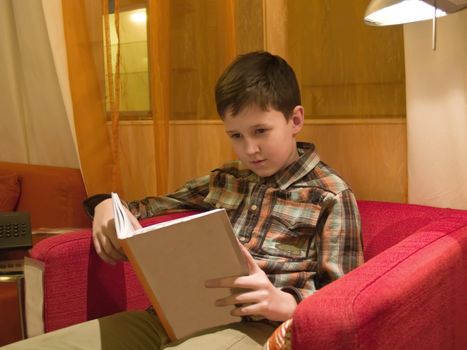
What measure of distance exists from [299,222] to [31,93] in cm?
152

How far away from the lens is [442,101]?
48.4 inches

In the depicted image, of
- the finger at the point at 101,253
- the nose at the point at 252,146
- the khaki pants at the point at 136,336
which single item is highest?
the nose at the point at 252,146

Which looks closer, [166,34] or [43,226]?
[166,34]

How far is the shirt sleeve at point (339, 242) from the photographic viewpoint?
1069mm

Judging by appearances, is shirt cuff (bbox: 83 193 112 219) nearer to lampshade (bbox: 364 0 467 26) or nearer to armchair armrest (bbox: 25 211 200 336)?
armchair armrest (bbox: 25 211 200 336)

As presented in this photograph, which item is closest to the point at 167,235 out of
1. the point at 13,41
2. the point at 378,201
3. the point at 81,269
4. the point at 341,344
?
the point at 341,344

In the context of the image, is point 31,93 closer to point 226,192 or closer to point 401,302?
point 226,192

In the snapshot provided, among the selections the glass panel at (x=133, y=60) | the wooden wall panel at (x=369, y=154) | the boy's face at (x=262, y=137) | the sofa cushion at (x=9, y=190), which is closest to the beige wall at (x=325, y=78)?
the wooden wall panel at (x=369, y=154)

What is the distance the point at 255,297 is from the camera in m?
0.91

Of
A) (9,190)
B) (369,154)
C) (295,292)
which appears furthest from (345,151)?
(9,190)

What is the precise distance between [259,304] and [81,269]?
0.48 m

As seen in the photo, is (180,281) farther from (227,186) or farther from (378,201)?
(378,201)

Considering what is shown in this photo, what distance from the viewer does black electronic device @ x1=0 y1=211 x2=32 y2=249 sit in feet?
4.68

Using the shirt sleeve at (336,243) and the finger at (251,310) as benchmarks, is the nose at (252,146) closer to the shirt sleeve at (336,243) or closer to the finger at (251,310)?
the shirt sleeve at (336,243)
